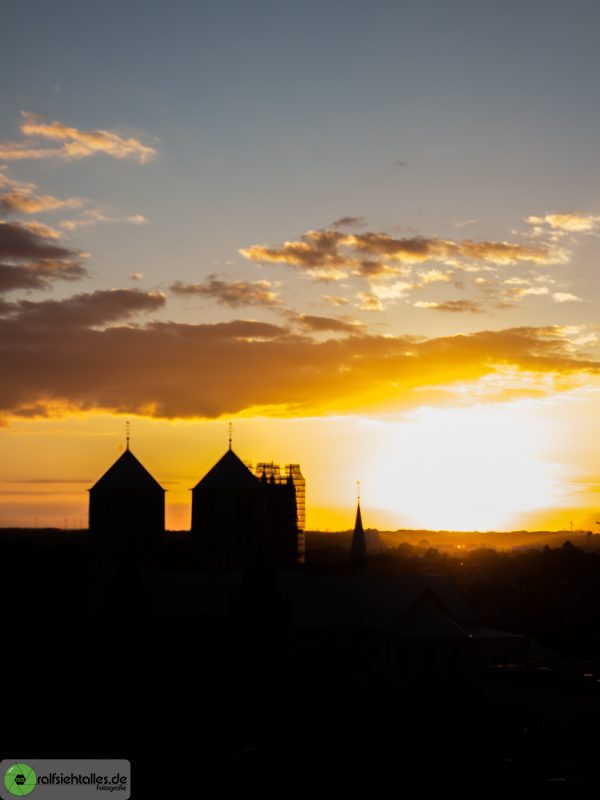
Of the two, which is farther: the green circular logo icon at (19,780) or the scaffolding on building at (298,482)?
the scaffolding on building at (298,482)

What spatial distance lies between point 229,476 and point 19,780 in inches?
2343

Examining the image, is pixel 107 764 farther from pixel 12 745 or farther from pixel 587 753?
pixel 587 753

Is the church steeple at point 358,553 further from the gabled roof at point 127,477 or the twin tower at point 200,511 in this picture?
the gabled roof at point 127,477

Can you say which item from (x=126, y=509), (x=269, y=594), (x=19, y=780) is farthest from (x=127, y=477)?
(x=19, y=780)

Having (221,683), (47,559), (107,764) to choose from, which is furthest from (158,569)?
(107,764)

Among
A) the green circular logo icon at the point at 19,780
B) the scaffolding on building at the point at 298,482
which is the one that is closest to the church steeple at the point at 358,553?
the scaffolding on building at the point at 298,482

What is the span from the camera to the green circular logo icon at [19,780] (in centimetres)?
5522

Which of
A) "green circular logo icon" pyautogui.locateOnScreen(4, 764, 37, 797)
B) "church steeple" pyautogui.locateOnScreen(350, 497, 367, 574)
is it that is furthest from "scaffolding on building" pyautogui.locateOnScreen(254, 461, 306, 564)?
"green circular logo icon" pyautogui.locateOnScreen(4, 764, 37, 797)

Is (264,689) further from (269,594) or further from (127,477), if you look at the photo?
(127,477)

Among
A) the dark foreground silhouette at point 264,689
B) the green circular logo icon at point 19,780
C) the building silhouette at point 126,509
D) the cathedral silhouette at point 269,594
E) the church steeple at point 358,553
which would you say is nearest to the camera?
the green circular logo icon at point 19,780

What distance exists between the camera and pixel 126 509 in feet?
365

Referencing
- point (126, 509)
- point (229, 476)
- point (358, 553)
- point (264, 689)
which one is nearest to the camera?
point (264, 689)

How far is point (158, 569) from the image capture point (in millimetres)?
108500

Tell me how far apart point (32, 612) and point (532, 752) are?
4575 cm
